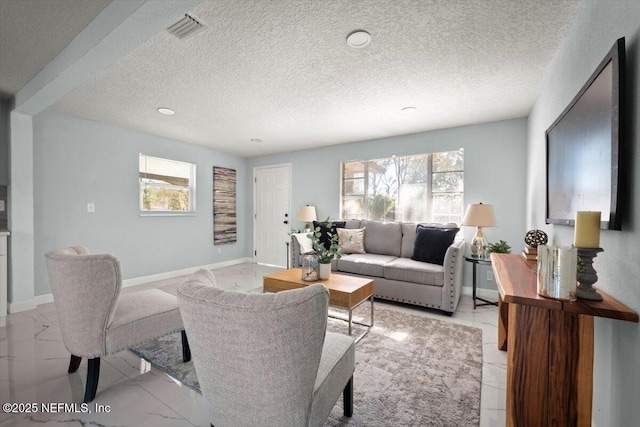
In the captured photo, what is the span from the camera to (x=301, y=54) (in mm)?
2111

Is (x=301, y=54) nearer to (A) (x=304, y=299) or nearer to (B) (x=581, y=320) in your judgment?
(A) (x=304, y=299)

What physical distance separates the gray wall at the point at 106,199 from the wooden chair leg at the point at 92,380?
8.56 ft

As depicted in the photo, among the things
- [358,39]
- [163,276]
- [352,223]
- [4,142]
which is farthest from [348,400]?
[4,142]

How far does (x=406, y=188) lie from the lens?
13.9 feet

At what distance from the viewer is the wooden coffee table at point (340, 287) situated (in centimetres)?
226

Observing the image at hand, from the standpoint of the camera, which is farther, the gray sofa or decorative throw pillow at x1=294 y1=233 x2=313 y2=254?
decorative throw pillow at x1=294 y1=233 x2=313 y2=254

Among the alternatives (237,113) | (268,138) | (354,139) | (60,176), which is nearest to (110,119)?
(60,176)

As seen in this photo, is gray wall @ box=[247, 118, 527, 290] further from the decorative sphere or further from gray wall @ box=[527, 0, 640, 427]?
gray wall @ box=[527, 0, 640, 427]

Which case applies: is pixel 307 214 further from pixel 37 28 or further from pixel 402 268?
pixel 37 28

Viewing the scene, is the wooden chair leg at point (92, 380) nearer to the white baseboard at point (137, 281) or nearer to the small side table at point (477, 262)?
the white baseboard at point (137, 281)

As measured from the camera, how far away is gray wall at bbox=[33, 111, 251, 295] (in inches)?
131

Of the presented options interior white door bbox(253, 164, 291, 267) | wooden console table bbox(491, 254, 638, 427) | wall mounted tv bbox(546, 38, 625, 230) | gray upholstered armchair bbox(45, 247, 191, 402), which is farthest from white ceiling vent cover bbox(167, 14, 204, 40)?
interior white door bbox(253, 164, 291, 267)

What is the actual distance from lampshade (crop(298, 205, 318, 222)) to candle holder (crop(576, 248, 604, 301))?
391cm

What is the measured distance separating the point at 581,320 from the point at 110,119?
489 centimetres
